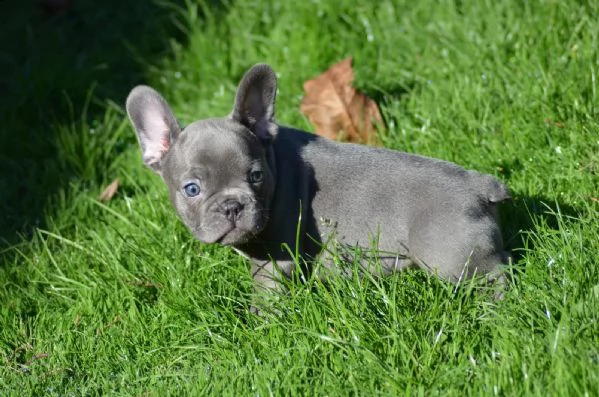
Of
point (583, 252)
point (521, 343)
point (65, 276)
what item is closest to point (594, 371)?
point (521, 343)

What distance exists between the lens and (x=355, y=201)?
4.86 meters

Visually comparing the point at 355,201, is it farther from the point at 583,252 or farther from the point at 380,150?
the point at 583,252

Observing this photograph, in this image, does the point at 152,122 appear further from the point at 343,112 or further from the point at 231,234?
the point at 343,112


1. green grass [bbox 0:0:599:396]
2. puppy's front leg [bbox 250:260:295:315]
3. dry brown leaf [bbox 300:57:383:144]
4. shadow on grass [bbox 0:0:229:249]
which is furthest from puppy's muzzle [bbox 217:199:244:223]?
shadow on grass [bbox 0:0:229:249]

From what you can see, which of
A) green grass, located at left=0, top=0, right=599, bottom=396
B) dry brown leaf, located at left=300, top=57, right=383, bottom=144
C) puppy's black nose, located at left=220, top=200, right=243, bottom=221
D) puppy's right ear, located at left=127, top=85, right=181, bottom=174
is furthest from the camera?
dry brown leaf, located at left=300, top=57, right=383, bottom=144

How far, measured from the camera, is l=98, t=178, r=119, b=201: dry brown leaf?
20.4ft

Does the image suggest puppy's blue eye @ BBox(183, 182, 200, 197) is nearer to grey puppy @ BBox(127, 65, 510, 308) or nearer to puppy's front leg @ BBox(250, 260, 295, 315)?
grey puppy @ BBox(127, 65, 510, 308)

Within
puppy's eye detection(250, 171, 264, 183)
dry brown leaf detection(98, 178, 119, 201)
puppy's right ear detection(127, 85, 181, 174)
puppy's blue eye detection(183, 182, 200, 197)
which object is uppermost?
puppy's right ear detection(127, 85, 181, 174)

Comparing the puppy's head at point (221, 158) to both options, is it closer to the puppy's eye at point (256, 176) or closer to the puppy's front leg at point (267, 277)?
the puppy's eye at point (256, 176)

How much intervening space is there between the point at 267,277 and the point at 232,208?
1.53 ft

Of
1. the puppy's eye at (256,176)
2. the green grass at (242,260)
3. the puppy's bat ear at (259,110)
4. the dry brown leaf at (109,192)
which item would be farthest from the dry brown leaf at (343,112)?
the puppy's eye at (256,176)

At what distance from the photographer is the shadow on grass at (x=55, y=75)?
256 inches

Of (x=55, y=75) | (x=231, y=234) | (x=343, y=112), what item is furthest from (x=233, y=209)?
(x=55, y=75)

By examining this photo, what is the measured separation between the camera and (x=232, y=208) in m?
4.55
